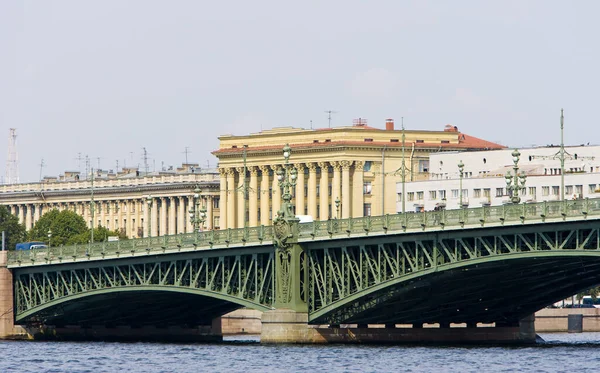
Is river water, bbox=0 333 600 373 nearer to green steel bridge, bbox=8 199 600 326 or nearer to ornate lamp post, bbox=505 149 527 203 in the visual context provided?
green steel bridge, bbox=8 199 600 326


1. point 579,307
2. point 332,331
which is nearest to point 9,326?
point 332,331

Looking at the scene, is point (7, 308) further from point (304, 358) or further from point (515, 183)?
point (515, 183)

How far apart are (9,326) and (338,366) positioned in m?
47.0

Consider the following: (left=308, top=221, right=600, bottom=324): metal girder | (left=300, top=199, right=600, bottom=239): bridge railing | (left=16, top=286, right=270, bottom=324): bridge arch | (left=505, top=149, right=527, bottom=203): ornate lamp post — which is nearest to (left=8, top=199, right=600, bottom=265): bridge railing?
(left=300, top=199, right=600, bottom=239): bridge railing

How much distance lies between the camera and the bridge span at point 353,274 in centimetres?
10125

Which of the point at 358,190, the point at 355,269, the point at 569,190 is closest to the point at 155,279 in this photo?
the point at 355,269

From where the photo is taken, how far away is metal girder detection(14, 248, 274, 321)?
382 ft

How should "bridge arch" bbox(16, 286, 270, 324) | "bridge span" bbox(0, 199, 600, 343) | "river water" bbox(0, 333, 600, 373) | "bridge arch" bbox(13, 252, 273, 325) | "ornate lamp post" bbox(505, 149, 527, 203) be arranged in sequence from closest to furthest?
"river water" bbox(0, 333, 600, 373), "bridge span" bbox(0, 199, 600, 343), "ornate lamp post" bbox(505, 149, 527, 203), "bridge arch" bbox(13, 252, 273, 325), "bridge arch" bbox(16, 286, 270, 324)

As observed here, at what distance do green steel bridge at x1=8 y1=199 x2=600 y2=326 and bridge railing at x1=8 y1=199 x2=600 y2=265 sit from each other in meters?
0.08

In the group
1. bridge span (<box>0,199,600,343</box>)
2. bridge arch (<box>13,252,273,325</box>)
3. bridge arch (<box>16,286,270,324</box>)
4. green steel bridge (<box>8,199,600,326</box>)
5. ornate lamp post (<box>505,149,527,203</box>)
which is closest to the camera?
green steel bridge (<box>8,199,600,326</box>)

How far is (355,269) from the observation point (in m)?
111

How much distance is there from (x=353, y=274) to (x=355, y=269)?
1.77 meters

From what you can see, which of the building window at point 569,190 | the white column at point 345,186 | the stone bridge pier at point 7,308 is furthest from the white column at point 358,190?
the stone bridge pier at point 7,308

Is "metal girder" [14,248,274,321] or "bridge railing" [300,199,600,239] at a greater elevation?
"bridge railing" [300,199,600,239]
